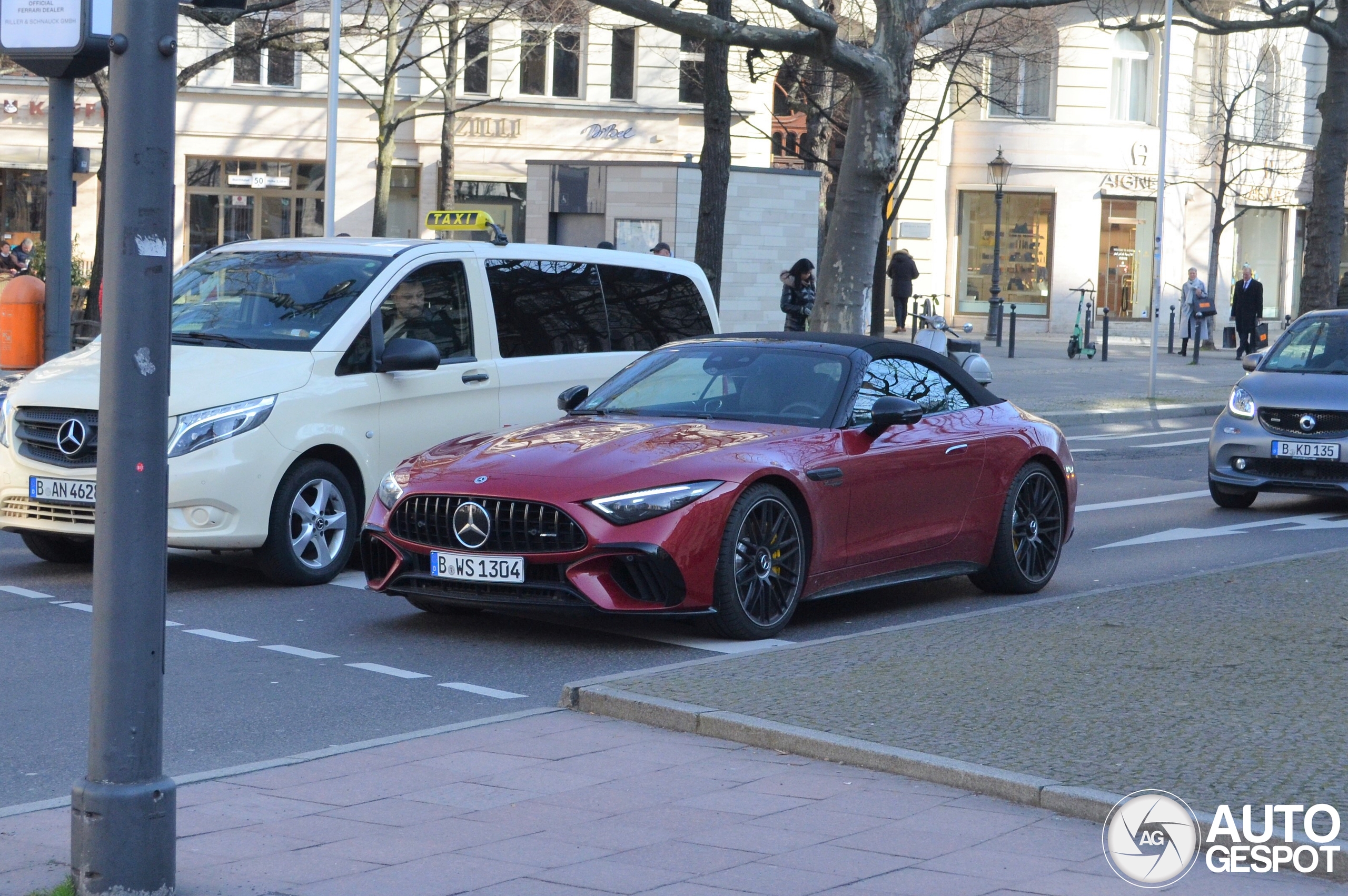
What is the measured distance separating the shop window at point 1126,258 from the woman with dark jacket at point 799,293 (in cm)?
2287

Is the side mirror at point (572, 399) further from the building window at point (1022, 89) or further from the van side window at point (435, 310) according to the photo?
the building window at point (1022, 89)

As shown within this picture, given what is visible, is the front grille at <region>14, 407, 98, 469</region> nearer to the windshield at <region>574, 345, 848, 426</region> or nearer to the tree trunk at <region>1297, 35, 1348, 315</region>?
the windshield at <region>574, 345, 848, 426</region>

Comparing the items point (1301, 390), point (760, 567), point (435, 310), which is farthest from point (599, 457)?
point (1301, 390)

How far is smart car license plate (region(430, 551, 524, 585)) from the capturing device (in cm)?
808

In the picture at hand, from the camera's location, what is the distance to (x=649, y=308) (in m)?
12.3

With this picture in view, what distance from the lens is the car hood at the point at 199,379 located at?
9.53m

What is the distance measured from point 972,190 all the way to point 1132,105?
4849 mm

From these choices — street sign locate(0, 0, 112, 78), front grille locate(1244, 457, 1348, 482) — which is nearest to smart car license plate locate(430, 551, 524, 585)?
street sign locate(0, 0, 112, 78)

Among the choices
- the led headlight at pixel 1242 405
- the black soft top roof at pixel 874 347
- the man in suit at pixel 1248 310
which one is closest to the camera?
the black soft top roof at pixel 874 347

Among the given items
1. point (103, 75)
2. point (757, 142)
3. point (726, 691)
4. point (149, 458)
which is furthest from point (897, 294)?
point (149, 458)

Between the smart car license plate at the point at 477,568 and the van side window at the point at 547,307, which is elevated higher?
the van side window at the point at 547,307

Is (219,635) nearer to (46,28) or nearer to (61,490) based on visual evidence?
(61,490)

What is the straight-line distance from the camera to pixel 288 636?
8508 millimetres

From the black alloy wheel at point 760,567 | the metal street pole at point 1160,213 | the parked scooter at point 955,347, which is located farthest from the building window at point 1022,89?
the black alloy wheel at point 760,567
